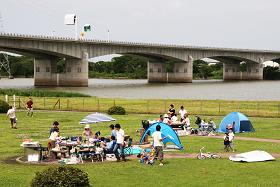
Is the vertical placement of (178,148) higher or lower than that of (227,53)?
lower

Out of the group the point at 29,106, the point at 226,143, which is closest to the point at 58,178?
the point at 226,143

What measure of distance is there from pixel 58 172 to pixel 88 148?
708 cm

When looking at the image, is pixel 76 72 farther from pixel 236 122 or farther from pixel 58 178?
pixel 58 178

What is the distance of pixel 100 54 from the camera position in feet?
382

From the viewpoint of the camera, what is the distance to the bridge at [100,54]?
322ft

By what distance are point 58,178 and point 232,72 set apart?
15906 cm

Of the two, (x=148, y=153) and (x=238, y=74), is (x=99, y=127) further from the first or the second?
(x=238, y=74)

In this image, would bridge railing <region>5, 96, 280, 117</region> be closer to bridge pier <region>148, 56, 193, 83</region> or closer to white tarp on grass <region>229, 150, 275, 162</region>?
white tarp on grass <region>229, 150, 275, 162</region>

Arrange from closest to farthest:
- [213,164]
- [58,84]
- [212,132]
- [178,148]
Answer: [213,164] < [178,148] < [212,132] < [58,84]

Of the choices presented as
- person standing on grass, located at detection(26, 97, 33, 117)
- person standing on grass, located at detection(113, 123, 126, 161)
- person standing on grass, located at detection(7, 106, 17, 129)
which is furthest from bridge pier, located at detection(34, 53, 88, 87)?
person standing on grass, located at detection(113, 123, 126, 161)

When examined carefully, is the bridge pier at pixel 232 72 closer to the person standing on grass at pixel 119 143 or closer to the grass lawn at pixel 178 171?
the grass lawn at pixel 178 171

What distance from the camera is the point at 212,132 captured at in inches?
1271

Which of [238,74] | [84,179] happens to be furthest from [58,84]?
[84,179]

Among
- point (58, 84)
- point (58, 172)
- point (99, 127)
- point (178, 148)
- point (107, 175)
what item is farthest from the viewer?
point (58, 84)
